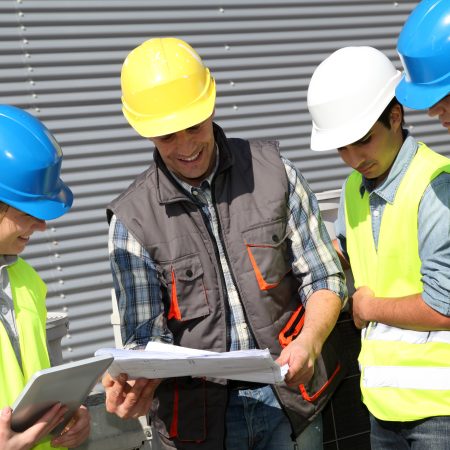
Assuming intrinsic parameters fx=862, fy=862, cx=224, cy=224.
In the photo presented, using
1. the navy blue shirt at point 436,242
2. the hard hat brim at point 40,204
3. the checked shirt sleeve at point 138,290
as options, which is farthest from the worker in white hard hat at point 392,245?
the hard hat brim at point 40,204

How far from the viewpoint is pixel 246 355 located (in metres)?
2.43

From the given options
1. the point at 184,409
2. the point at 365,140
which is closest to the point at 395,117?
the point at 365,140

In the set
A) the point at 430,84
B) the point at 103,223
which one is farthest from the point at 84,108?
the point at 430,84

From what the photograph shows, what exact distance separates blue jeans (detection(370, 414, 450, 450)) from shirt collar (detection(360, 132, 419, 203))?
717 mm

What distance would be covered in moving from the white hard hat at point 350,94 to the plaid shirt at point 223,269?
216mm

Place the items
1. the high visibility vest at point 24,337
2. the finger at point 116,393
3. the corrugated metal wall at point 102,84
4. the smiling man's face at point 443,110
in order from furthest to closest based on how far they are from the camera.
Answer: the corrugated metal wall at point 102,84
the finger at point 116,393
the smiling man's face at point 443,110
the high visibility vest at point 24,337

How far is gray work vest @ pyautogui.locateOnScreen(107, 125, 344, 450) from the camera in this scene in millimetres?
2943

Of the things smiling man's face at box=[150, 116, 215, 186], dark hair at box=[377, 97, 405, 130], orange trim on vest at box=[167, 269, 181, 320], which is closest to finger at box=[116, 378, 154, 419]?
orange trim on vest at box=[167, 269, 181, 320]

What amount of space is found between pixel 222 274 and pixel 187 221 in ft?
0.73

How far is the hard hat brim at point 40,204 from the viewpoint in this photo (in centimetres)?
269

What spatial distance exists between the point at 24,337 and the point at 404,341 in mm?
1249

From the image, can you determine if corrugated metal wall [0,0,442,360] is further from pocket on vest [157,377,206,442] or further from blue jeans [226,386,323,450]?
blue jeans [226,386,323,450]

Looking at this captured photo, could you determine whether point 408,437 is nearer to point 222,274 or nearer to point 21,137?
point 222,274

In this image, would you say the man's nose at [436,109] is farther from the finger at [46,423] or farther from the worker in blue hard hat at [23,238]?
the finger at [46,423]
